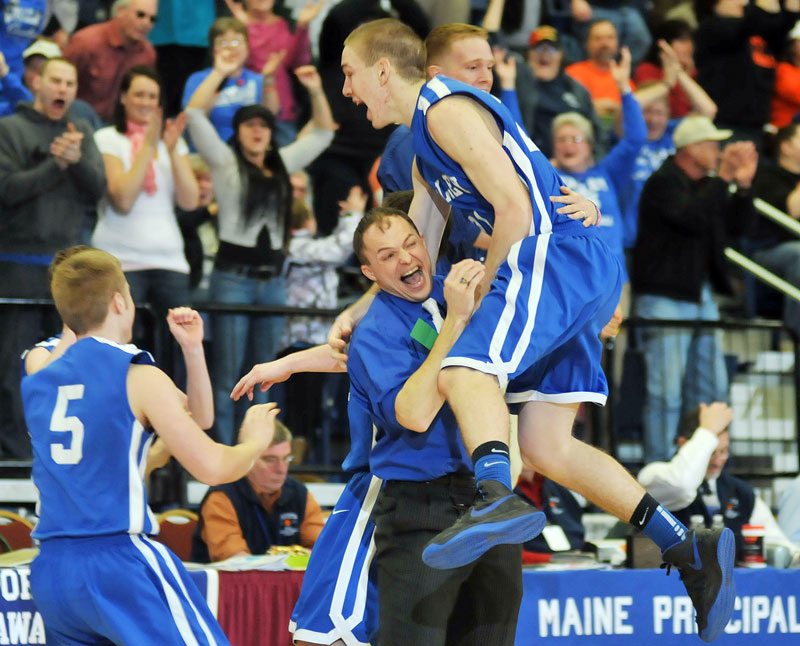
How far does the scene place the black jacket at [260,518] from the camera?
6766mm

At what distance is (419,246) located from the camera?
4535 mm

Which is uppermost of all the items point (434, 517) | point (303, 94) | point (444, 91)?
point (303, 94)

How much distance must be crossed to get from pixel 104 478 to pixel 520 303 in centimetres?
151

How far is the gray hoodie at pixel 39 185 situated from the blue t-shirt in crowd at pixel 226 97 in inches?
46.5

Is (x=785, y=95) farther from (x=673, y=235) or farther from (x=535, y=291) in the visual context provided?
(x=535, y=291)

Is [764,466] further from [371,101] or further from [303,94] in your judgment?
[371,101]

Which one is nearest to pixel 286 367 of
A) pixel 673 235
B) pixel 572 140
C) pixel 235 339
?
pixel 235 339

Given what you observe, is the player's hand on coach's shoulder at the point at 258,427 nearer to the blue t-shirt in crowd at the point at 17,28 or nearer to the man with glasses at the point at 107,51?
the man with glasses at the point at 107,51

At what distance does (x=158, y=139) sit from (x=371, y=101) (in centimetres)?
363

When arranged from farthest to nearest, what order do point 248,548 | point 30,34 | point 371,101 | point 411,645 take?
1. point 30,34
2. point 248,548
3. point 371,101
4. point 411,645

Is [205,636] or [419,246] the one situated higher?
[419,246]

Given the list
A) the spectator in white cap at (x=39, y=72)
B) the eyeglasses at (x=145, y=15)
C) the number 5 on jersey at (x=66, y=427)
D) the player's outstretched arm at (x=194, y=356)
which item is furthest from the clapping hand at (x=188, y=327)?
the eyeglasses at (x=145, y=15)

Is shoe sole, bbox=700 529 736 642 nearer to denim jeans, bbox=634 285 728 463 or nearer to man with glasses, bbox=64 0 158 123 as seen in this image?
denim jeans, bbox=634 285 728 463

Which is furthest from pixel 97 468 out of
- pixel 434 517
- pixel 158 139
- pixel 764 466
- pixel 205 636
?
pixel 764 466
